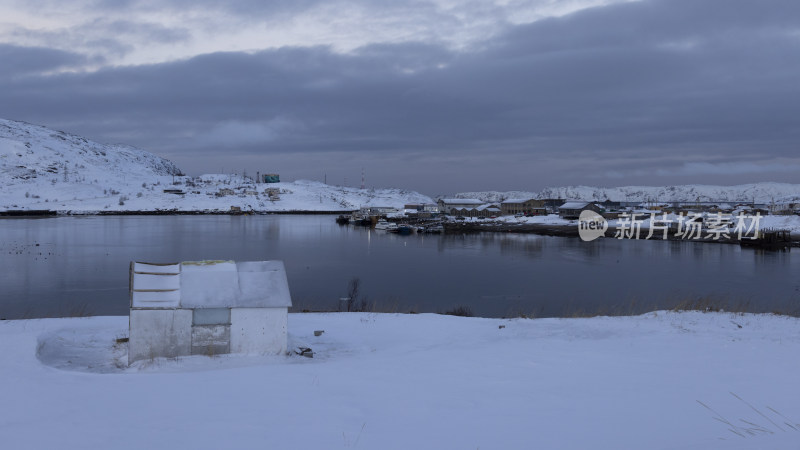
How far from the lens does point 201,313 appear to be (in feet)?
32.0

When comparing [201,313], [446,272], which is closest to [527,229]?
[446,272]

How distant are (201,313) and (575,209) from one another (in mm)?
81775

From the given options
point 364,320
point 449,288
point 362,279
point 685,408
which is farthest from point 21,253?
point 685,408

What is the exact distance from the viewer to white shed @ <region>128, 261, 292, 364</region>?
950 cm

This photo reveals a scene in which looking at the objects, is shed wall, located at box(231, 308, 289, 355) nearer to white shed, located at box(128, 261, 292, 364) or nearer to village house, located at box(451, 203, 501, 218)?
white shed, located at box(128, 261, 292, 364)

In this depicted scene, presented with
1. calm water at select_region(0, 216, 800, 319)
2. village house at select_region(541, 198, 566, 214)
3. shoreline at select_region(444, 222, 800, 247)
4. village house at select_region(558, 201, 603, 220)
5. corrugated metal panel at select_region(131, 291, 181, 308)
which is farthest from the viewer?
village house at select_region(541, 198, 566, 214)

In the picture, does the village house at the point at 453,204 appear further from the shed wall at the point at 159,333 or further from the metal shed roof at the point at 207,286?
the shed wall at the point at 159,333

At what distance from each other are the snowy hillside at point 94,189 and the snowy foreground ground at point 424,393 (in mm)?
121832

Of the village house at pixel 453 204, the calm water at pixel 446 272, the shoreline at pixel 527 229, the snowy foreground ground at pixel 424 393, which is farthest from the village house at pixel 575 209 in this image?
the snowy foreground ground at pixel 424 393

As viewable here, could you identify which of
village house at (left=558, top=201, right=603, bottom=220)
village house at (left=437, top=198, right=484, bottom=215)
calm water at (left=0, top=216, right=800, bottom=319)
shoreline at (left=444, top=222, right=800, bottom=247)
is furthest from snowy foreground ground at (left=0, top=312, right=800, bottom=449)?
village house at (left=437, top=198, right=484, bottom=215)

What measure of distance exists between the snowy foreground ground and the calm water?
8.42 metres

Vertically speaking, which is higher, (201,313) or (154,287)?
(154,287)

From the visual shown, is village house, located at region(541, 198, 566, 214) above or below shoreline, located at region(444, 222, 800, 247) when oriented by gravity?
above

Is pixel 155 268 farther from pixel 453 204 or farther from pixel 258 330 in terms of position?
pixel 453 204
